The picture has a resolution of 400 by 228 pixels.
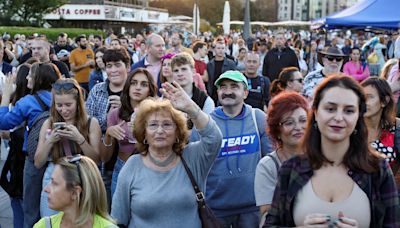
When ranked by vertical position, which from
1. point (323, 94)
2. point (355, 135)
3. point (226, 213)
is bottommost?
point (226, 213)

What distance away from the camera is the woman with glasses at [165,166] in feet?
10.5

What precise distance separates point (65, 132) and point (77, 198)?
1039 mm

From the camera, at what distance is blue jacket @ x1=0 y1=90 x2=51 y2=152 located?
4637mm

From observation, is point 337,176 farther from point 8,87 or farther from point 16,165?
point 16,165

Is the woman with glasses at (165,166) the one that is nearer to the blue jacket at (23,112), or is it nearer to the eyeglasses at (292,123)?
the eyeglasses at (292,123)

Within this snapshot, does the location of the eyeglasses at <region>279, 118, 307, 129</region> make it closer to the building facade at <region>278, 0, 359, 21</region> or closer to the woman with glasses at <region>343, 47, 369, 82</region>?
the woman with glasses at <region>343, 47, 369, 82</region>

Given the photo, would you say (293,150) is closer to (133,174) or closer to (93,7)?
(133,174)

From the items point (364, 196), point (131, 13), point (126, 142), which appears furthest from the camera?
point (131, 13)

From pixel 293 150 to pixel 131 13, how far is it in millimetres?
54388

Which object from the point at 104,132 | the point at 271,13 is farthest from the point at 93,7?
the point at 271,13

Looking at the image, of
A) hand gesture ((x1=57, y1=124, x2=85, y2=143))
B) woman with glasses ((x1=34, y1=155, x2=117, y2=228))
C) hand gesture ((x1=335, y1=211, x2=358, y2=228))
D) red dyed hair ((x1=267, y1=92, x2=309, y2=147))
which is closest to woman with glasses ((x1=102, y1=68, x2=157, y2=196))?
hand gesture ((x1=57, y1=124, x2=85, y2=143))

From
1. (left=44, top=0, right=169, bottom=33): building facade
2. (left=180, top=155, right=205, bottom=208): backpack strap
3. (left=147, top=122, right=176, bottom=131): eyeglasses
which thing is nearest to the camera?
(left=180, top=155, right=205, bottom=208): backpack strap

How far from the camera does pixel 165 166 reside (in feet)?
11.0

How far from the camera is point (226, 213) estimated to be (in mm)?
4125
